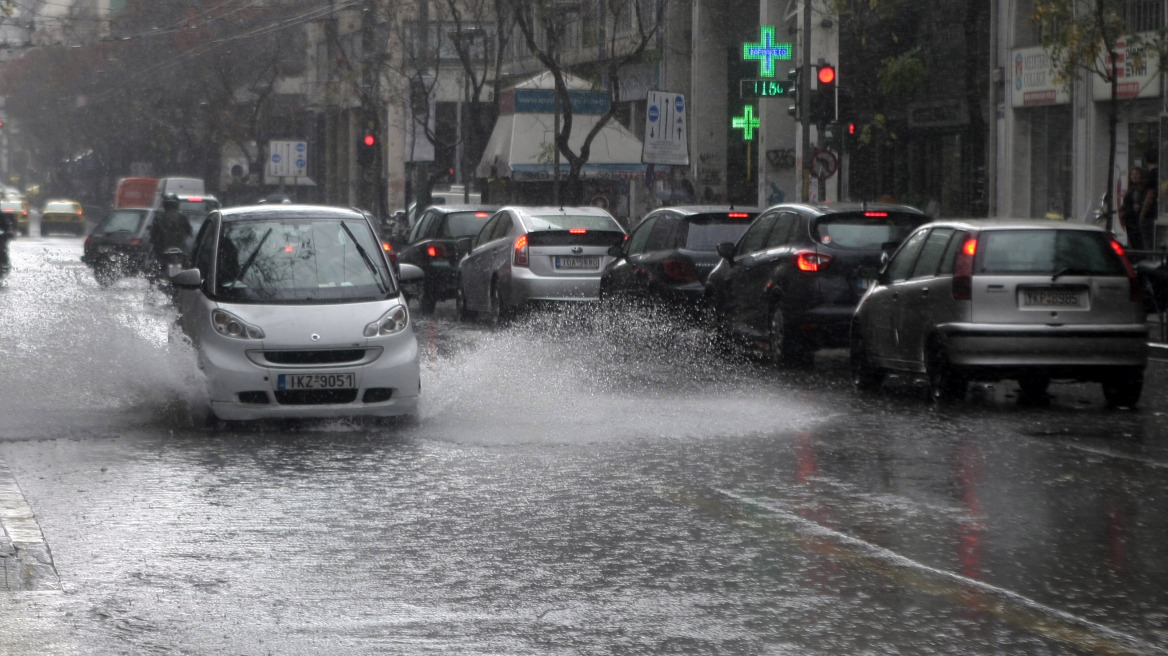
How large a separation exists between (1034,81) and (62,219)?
5419 cm

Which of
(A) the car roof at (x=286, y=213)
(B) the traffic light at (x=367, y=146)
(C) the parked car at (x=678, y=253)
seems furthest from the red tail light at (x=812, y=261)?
(B) the traffic light at (x=367, y=146)

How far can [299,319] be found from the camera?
12.1 m

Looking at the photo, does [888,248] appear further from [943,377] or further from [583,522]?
[583,522]

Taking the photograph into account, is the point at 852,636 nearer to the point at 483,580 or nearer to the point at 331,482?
the point at 483,580

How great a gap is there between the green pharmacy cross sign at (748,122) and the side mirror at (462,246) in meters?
16.0

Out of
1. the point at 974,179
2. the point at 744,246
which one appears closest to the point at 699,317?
the point at 744,246

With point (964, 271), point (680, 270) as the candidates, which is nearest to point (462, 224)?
point (680, 270)

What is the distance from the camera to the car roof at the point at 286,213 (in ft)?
43.0

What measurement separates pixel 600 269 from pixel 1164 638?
629 inches

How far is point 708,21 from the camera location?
45.3 meters

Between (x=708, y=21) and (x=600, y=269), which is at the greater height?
(x=708, y=21)

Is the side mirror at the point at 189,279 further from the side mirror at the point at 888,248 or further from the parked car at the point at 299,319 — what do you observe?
the side mirror at the point at 888,248

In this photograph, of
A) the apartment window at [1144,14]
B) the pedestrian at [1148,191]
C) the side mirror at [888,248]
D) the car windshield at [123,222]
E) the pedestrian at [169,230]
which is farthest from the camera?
the car windshield at [123,222]

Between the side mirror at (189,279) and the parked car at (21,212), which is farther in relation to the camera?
the parked car at (21,212)
